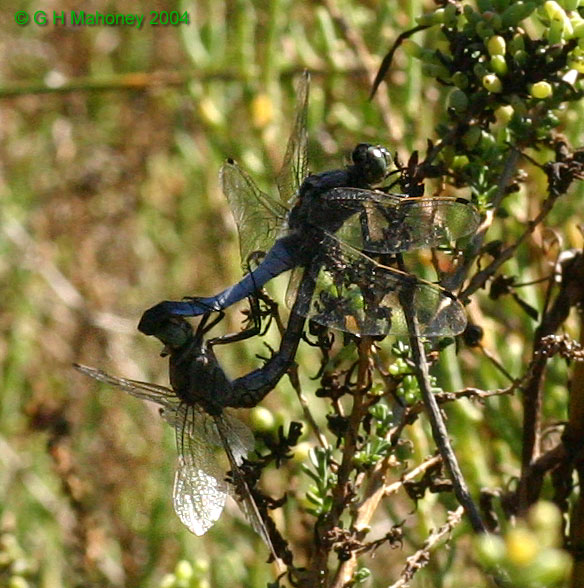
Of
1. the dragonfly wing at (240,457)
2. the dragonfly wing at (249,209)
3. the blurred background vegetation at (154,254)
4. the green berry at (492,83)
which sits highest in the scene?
the blurred background vegetation at (154,254)

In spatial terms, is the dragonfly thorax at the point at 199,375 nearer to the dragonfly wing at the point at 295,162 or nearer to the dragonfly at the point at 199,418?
the dragonfly at the point at 199,418

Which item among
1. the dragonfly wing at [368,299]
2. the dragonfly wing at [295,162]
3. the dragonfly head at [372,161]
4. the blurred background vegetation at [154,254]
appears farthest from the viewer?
the blurred background vegetation at [154,254]

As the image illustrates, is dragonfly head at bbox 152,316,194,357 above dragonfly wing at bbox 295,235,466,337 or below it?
above

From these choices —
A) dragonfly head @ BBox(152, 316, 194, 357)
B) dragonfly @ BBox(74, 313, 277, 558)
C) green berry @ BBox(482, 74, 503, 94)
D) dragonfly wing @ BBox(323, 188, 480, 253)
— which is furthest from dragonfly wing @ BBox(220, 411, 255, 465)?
green berry @ BBox(482, 74, 503, 94)

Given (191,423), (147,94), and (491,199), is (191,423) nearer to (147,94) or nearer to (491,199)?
(491,199)

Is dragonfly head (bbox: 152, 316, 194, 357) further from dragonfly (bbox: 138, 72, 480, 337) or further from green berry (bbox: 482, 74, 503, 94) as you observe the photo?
green berry (bbox: 482, 74, 503, 94)

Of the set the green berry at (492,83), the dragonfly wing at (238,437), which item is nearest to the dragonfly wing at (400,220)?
the green berry at (492,83)

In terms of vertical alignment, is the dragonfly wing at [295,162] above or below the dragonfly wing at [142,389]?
above

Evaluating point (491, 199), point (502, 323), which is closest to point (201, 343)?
point (491, 199)
